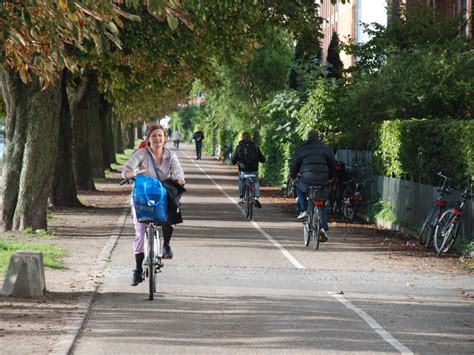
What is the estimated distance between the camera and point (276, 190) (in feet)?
136

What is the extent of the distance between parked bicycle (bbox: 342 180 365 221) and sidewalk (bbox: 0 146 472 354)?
1.49 feet

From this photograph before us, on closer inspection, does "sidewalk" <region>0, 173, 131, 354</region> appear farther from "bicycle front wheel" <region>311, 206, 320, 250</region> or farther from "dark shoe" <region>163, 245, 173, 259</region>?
"bicycle front wheel" <region>311, 206, 320, 250</region>

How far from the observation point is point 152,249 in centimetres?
1272

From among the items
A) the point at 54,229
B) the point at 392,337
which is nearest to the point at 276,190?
the point at 54,229

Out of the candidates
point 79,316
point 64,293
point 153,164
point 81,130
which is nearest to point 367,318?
point 79,316

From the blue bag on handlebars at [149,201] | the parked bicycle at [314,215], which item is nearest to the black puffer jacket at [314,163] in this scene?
the parked bicycle at [314,215]

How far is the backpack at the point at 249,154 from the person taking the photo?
26641mm

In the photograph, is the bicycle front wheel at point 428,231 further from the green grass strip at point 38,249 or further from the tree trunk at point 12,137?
the tree trunk at point 12,137

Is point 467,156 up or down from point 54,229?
up

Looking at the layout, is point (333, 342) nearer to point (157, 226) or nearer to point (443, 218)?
point (157, 226)

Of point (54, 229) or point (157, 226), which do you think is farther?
point (54, 229)

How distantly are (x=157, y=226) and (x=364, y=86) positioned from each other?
53.1ft

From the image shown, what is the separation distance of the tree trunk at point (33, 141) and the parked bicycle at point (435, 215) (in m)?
6.15

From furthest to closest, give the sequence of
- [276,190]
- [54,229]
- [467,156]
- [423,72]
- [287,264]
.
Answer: [276,190] < [423,72] < [54,229] < [467,156] < [287,264]
